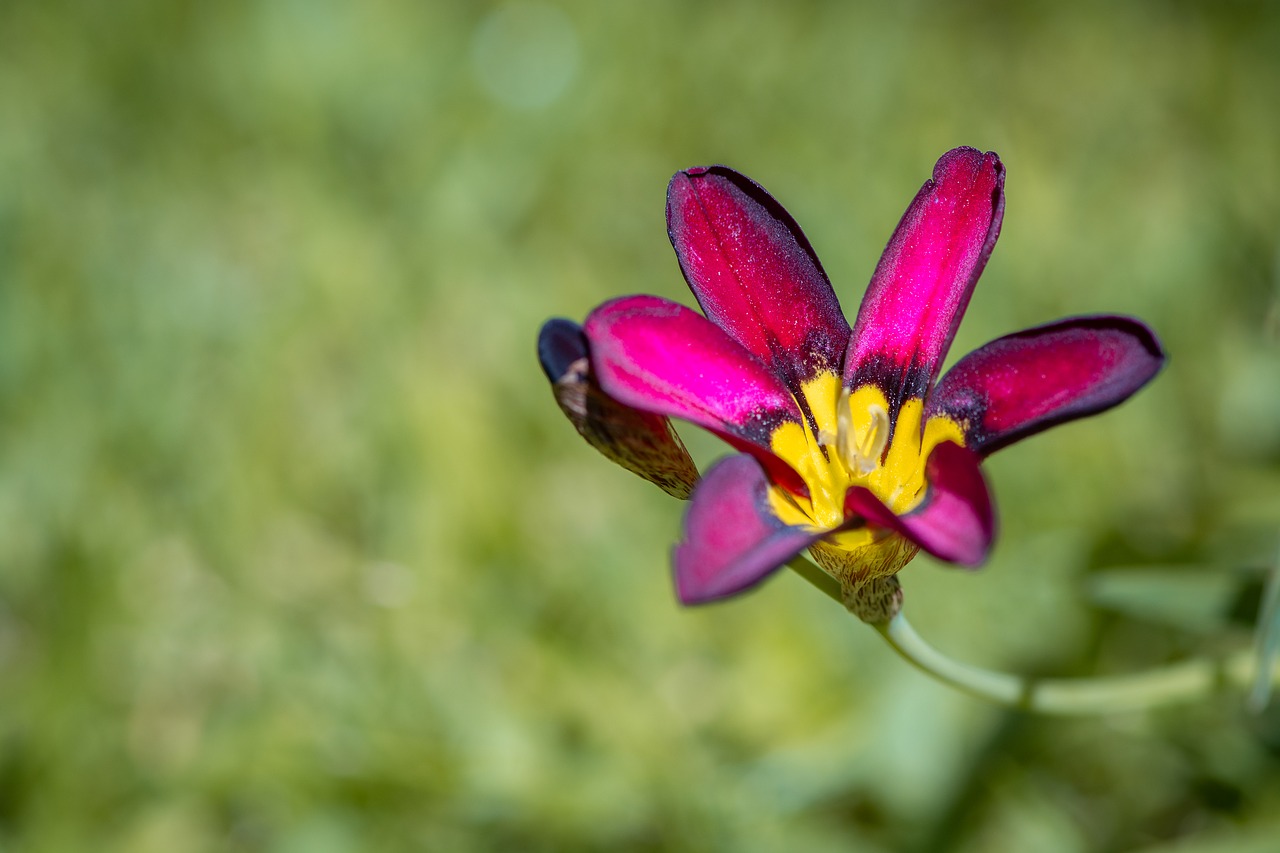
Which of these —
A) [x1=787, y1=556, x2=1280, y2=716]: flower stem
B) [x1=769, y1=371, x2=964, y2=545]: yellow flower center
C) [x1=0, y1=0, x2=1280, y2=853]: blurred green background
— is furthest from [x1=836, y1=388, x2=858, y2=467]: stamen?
[x1=0, y1=0, x2=1280, y2=853]: blurred green background

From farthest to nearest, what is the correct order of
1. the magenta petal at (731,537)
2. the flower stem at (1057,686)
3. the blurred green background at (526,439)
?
the blurred green background at (526,439) < the flower stem at (1057,686) < the magenta petal at (731,537)

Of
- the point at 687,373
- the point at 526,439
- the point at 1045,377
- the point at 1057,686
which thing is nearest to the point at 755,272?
the point at 687,373

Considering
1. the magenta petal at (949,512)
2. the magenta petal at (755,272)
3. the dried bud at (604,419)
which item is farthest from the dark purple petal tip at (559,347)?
the magenta petal at (949,512)

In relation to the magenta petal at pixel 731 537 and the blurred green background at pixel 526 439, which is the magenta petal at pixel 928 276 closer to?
the magenta petal at pixel 731 537

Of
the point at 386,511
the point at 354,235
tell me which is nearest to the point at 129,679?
the point at 386,511

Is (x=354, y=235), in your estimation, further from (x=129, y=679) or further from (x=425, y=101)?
(x=129, y=679)

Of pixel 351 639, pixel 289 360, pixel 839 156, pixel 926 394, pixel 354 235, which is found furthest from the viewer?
pixel 839 156
